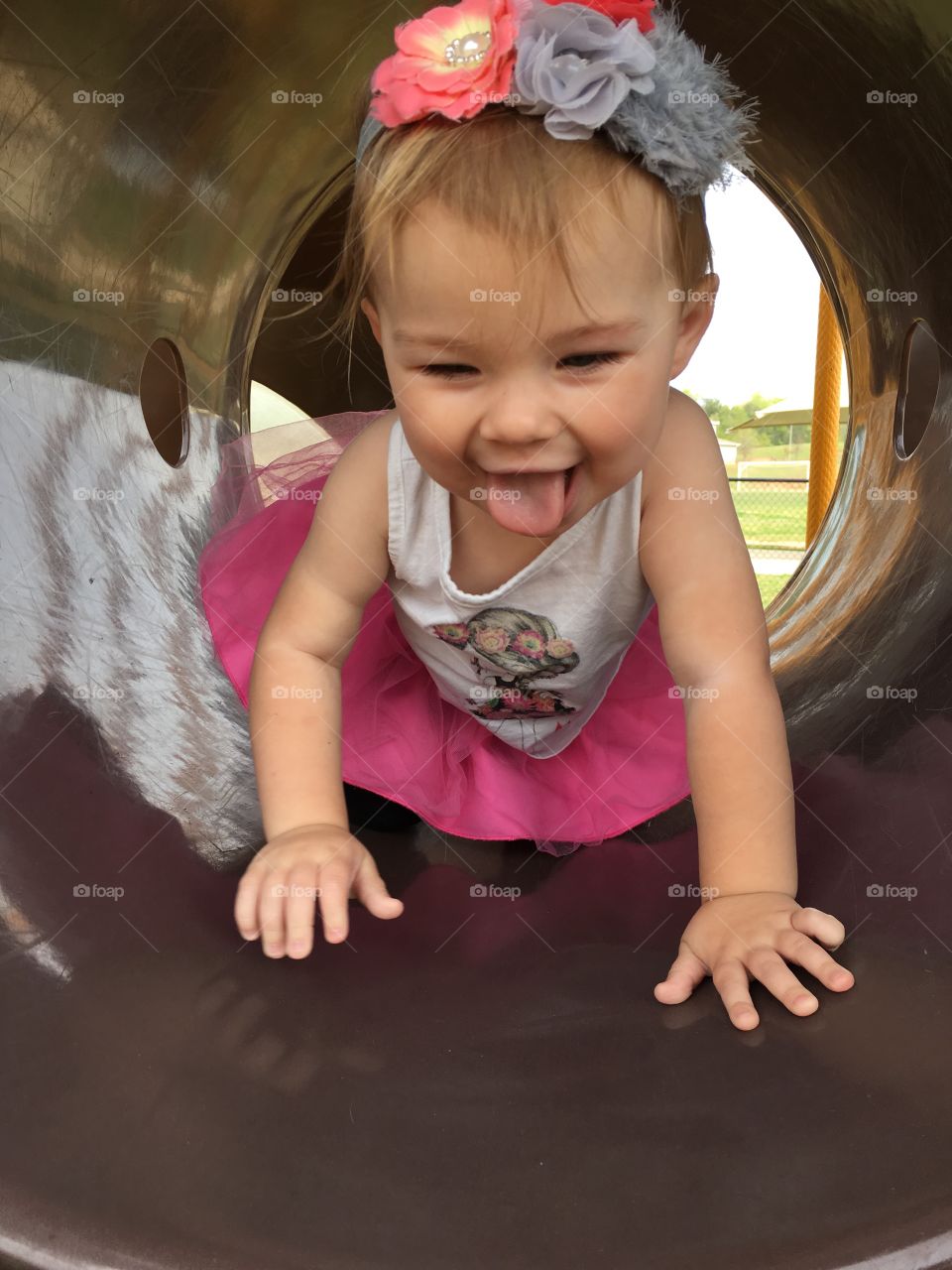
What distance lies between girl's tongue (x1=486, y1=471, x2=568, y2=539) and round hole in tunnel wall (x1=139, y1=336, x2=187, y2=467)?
773 millimetres

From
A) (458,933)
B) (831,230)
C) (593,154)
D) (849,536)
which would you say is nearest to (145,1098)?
(458,933)

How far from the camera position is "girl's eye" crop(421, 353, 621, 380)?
92 centimetres

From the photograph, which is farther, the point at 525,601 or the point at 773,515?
the point at 773,515

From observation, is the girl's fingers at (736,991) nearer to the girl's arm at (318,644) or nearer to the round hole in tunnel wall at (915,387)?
the girl's arm at (318,644)

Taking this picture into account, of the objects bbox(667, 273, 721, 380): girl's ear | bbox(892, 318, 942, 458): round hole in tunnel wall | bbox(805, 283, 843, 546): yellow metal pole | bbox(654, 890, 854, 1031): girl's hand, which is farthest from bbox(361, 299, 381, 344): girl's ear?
bbox(805, 283, 843, 546): yellow metal pole

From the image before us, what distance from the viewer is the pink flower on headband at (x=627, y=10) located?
979 mm

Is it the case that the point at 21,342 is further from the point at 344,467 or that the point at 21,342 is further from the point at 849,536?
the point at 849,536

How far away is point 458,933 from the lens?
1.08m

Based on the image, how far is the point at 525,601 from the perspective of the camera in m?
1.24

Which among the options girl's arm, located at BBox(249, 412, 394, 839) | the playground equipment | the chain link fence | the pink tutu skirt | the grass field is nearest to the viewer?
the playground equipment

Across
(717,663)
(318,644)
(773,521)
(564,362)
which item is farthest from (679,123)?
(773,521)

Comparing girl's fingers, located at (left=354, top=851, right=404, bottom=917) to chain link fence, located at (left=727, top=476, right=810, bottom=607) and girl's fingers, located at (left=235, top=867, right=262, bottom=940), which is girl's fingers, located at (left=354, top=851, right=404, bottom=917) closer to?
girl's fingers, located at (left=235, top=867, right=262, bottom=940)

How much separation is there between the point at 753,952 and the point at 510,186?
23.3 inches

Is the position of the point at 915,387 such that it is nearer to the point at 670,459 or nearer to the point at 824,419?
the point at 670,459
